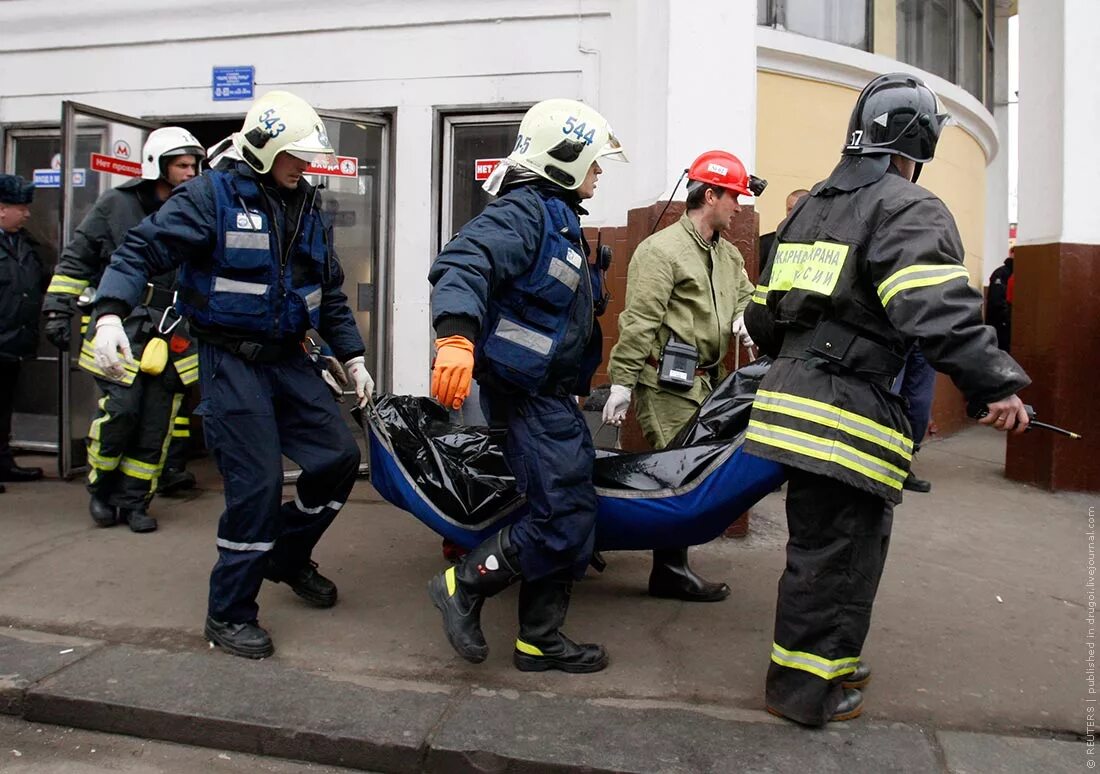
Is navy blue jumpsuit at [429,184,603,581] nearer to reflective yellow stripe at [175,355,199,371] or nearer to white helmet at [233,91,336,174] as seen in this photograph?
white helmet at [233,91,336,174]

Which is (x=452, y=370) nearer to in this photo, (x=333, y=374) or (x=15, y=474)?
(x=333, y=374)

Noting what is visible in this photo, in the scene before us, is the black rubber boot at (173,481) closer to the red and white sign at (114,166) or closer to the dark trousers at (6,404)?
the dark trousers at (6,404)

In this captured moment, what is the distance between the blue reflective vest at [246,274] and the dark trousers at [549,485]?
0.96 metres

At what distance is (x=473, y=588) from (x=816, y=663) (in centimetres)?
120

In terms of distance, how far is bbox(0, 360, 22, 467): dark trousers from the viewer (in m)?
6.30

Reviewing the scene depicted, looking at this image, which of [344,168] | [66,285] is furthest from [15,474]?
[344,168]

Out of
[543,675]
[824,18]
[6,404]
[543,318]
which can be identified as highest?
[824,18]

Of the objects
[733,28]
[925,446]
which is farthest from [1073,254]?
[733,28]

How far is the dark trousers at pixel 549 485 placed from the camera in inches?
130

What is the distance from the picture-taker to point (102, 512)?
5309 mm

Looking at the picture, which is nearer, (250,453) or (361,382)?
(250,453)

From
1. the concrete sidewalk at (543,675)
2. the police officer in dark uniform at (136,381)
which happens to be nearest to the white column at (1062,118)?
the concrete sidewalk at (543,675)

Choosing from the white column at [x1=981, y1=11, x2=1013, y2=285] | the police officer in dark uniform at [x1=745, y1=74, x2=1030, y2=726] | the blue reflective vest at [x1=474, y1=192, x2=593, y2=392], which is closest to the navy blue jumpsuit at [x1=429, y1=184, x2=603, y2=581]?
the blue reflective vest at [x1=474, y1=192, x2=593, y2=392]

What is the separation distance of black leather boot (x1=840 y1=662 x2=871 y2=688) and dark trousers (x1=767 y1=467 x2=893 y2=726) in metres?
0.22
